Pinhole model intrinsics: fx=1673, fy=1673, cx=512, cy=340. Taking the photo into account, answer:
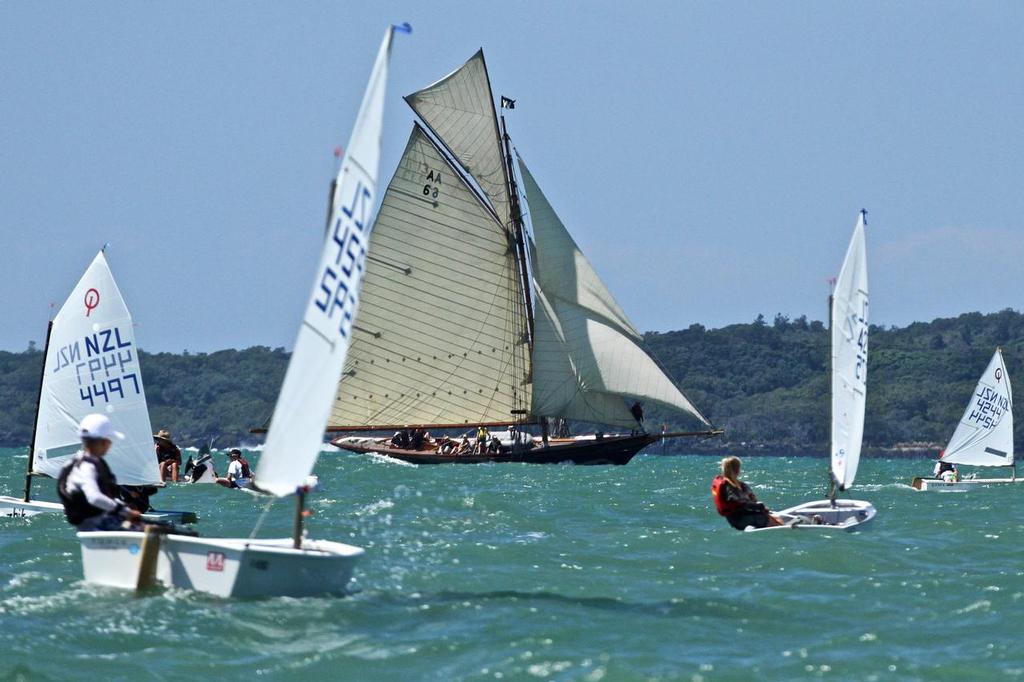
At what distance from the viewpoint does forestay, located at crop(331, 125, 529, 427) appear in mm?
56281

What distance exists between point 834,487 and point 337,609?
1306cm

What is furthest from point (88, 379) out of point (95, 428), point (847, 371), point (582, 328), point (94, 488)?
point (582, 328)

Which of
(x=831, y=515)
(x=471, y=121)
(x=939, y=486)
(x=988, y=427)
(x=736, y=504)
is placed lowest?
(x=831, y=515)

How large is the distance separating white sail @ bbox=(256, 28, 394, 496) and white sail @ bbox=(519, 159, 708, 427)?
136 ft

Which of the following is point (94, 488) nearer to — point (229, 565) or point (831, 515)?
point (229, 565)

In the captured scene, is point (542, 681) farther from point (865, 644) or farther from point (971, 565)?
point (971, 565)

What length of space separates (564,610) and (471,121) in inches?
1777

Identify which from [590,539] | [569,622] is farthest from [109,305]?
[569,622]

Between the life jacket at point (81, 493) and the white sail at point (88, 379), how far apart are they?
29.5 ft

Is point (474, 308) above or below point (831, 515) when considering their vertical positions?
above

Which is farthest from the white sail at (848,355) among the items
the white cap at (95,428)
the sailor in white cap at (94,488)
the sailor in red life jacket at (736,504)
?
the white cap at (95,428)

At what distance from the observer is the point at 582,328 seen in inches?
2258

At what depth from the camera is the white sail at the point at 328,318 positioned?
13.9 metres

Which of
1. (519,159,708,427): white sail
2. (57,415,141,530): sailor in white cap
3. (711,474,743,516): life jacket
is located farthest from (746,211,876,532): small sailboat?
(519,159,708,427): white sail
